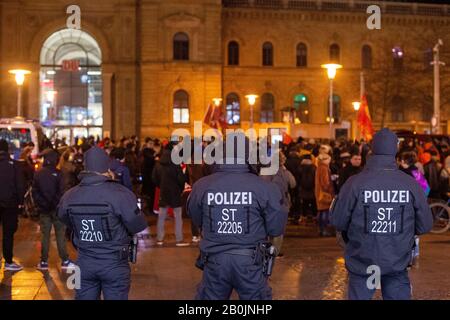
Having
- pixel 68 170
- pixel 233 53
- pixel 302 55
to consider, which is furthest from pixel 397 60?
pixel 68 170

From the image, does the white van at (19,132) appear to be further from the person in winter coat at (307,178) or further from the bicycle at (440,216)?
the bicycle at (440,216)

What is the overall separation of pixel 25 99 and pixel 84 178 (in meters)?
46.7

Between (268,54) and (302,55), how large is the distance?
9.06 ft

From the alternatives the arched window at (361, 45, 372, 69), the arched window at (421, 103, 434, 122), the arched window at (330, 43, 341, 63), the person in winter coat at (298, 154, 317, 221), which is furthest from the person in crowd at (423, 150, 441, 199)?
the arched window at (361, 45, 372, 69)

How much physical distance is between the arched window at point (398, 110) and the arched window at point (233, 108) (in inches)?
479

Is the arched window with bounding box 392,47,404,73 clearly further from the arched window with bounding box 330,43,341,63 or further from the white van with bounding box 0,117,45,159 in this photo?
the white van with bounding box 0,117,45,159

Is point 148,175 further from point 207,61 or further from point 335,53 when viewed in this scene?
point 335,53

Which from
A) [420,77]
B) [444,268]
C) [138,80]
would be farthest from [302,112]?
[444,268]

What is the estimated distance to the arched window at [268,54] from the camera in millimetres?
56438

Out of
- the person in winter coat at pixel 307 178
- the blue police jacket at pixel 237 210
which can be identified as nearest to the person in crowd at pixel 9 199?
the blue police jacket at pixel 237 210

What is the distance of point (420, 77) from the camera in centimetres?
5144

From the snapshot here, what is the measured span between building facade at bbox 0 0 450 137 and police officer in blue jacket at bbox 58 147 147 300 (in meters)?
39.2

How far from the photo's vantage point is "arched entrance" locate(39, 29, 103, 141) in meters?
53.4
